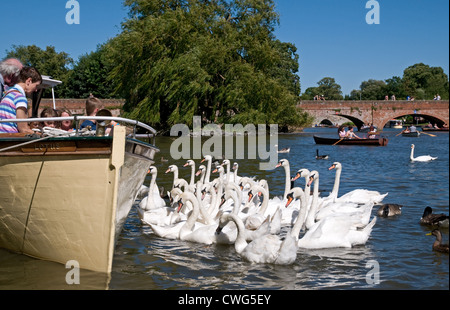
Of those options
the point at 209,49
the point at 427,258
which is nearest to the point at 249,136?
the point at 209,49

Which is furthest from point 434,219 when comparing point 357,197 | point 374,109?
point 374,109

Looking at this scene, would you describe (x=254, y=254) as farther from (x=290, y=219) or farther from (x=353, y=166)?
(x=353, y=166)

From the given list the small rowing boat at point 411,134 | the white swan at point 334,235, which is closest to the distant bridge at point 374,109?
the small rowing boat at point 411,134

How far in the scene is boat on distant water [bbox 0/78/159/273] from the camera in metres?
6.54

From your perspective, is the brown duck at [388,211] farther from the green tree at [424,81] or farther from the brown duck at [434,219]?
the green tree at [424,81]

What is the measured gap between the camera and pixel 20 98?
7.11m

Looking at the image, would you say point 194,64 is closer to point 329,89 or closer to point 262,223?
point 262,223

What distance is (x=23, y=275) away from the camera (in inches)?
261

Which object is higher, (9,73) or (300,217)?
(9,73)

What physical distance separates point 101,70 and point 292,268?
5442cm

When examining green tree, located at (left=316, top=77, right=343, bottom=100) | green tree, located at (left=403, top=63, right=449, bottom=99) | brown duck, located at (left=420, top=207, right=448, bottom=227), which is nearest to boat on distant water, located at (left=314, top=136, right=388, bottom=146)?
brown duck, located at (left=420, top=207, right=448, bottom=227)

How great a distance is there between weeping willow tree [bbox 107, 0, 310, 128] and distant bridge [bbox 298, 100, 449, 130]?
→ 71.0ft

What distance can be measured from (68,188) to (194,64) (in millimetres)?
26624
